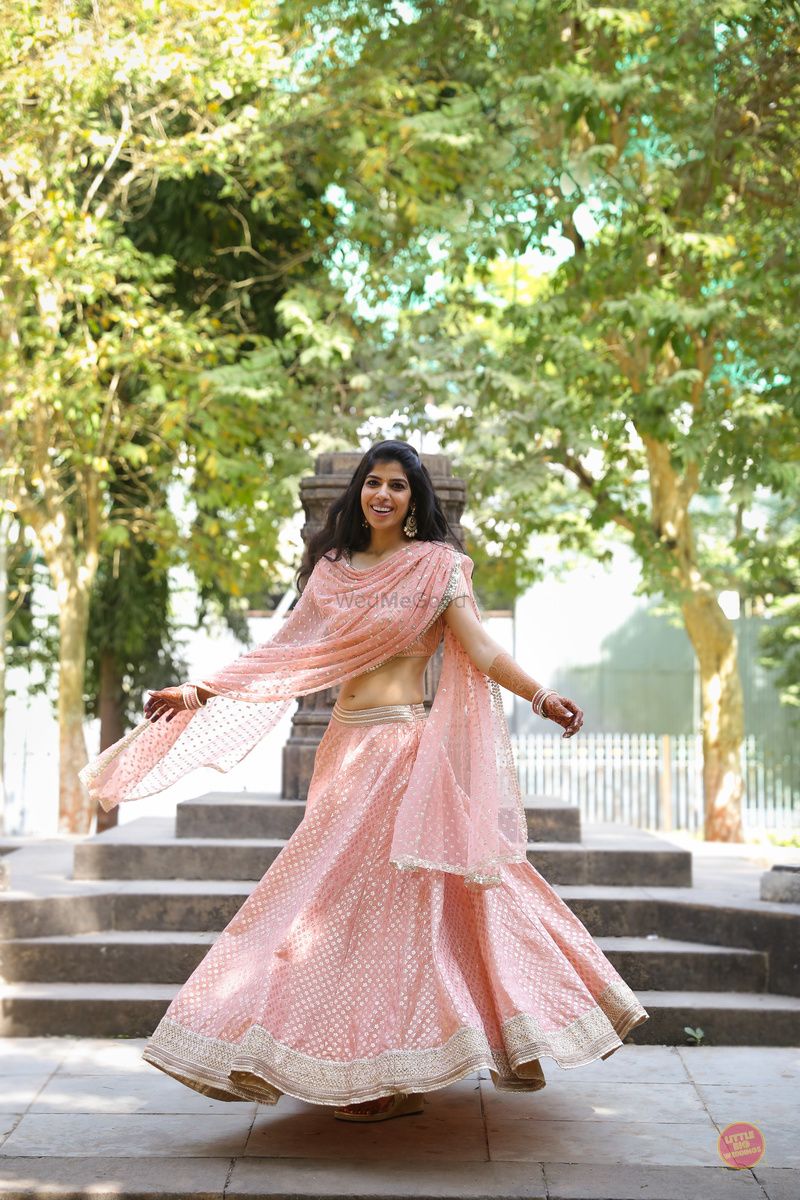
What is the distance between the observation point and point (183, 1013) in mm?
3812

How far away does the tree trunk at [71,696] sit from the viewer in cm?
1259

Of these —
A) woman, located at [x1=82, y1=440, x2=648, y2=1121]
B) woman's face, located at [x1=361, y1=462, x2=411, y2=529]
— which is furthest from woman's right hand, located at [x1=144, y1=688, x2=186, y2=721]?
woman's face, located at [x1=361, y1=462, x2=411, y2=529]

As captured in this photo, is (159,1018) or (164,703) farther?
(159,1018)

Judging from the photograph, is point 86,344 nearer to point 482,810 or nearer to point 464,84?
point 464,84

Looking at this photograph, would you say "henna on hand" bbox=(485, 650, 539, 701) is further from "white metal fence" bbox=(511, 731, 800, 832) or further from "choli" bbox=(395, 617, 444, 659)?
"white metal fence" bbox=(511, 731, 800, 832)

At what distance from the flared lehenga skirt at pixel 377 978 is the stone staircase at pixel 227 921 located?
4.47 ft

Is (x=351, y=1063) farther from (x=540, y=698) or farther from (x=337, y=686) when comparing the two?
(x=337, y=686)

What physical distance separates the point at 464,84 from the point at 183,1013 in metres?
9.85

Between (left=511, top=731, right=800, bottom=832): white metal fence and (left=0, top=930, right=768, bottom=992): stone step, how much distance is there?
10.7 m

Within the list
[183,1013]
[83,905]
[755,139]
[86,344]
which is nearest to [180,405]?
[86,344]

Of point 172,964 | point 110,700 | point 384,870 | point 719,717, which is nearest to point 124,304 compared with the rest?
point 110,700

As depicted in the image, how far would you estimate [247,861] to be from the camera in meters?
6.25

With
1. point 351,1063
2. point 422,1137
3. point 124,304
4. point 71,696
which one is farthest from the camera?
point 124,304

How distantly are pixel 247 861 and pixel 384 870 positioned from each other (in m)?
2.33
